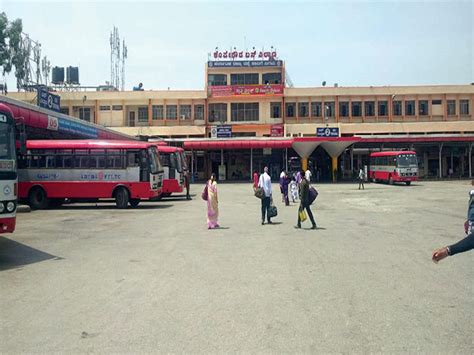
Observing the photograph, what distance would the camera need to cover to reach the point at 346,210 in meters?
18.7

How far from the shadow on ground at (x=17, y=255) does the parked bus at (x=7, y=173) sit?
1.99 ft

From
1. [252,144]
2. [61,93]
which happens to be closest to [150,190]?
[252,144]

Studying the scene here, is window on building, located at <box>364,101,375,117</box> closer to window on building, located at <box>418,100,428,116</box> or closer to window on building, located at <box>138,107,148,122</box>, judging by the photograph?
window on building, located at <box>418,100,428,116</box>

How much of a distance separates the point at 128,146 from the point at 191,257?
12.4m

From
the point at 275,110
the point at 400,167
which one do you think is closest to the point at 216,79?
the point at 275,110

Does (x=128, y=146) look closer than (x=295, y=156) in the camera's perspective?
Yes

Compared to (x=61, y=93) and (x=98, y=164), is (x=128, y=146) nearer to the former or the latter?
(x=98, y=164)

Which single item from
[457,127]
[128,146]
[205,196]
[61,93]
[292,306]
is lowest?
[292,306]

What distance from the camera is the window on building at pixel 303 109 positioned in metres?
57.0

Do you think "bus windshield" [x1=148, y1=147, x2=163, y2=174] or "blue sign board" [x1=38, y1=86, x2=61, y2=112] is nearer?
"bus windshield" [x1=148, y1=147, x2=163, y2=174]

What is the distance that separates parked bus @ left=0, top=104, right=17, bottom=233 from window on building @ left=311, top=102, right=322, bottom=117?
50.0m

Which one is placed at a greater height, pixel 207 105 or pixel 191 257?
pixel 207 105

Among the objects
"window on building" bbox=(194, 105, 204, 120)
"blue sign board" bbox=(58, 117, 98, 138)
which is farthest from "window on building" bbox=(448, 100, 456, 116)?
"blue sign board" bbox=(58, 117, 98, 138)

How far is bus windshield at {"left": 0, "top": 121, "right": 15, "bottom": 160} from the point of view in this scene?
918 cm
